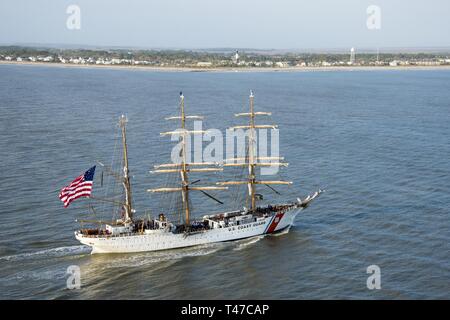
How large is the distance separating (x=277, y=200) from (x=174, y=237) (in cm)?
1630

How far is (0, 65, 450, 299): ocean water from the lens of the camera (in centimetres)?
4578

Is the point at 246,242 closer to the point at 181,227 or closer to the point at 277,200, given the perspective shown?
the point at 181,227

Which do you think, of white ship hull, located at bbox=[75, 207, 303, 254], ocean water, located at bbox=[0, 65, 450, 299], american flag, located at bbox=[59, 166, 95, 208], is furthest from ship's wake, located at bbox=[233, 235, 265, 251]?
american flag, located at bbox=[59, 166, 95, 208]

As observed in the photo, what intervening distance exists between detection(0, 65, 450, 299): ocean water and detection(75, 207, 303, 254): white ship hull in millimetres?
830

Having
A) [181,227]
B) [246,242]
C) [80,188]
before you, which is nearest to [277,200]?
[246,242]

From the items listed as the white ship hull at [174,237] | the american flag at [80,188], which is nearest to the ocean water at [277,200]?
the white ship hull at [174,237]

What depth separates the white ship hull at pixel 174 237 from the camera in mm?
52688

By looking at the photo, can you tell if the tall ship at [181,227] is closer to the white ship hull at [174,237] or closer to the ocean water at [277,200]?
the white ship hull at [174,237]

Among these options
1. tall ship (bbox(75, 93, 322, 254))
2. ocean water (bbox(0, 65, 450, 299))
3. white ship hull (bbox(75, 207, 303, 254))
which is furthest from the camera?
tall ship (bbox(75, 93, 322, 254))

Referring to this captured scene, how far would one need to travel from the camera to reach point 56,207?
61.4 m

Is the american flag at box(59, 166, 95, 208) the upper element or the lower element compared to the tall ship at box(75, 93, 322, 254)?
upper

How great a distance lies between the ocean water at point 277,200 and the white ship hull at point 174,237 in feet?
2.72

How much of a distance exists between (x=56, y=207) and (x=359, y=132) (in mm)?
59043

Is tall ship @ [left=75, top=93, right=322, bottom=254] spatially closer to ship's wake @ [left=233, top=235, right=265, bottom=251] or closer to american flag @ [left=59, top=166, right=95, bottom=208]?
ship's wake @ [left=233, top=235, right=265, bottom=251]
